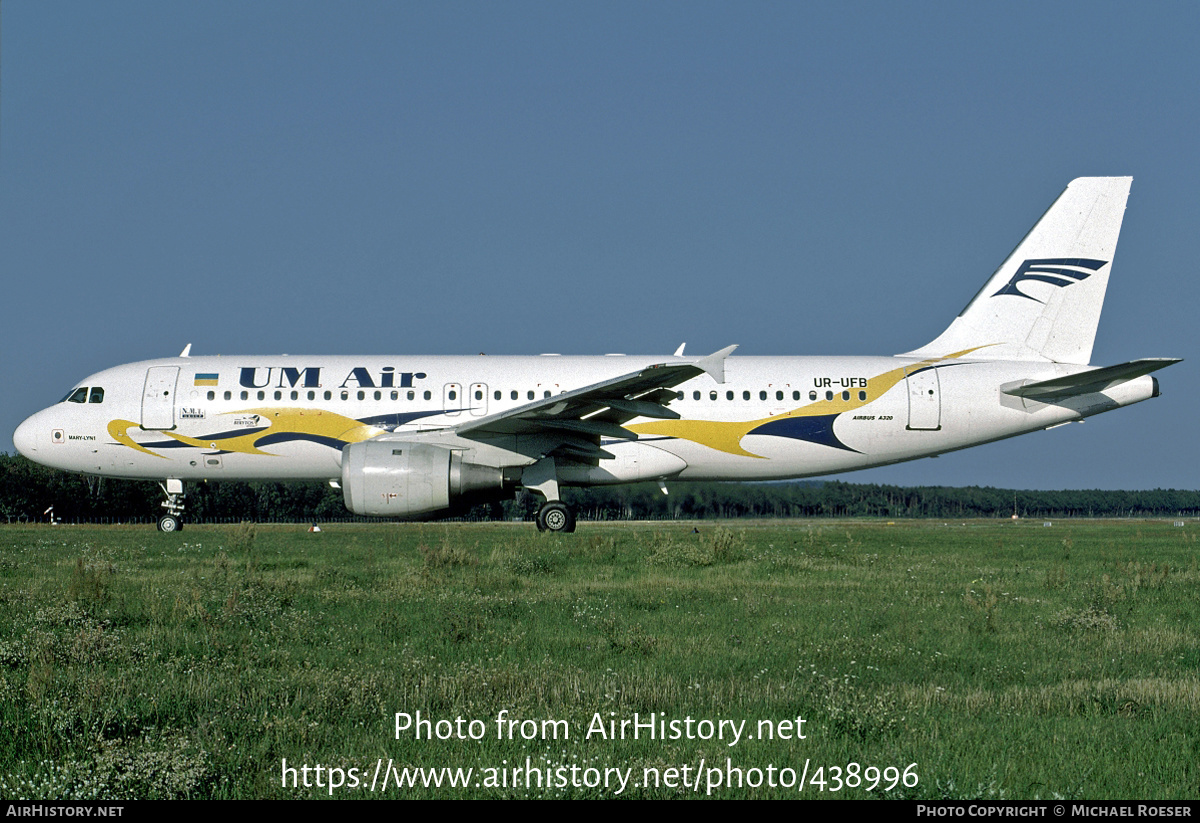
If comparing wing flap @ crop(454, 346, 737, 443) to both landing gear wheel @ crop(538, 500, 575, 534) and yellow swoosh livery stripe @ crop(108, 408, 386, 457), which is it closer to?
landing gear wheel @ crop(538, 500, 575, 534)

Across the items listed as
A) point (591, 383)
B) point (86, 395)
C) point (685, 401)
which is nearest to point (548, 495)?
point (591, 383)

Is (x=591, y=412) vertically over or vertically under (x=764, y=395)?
under

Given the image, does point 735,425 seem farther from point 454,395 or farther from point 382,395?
point 382,395

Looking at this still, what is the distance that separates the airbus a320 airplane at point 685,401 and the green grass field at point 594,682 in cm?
770

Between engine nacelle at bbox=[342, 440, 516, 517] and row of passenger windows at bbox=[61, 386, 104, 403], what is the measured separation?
7.55 m

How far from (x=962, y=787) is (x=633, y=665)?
2865mm

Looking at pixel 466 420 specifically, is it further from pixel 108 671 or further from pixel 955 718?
pixel 955 718

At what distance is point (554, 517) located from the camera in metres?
19.6

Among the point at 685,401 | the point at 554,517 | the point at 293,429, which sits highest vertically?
the point at 685,401

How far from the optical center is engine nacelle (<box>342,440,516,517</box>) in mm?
16828

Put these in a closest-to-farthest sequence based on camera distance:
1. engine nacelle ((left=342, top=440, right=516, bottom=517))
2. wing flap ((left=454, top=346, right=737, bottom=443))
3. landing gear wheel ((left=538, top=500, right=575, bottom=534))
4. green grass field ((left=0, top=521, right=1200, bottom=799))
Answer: green grass field ((left=0, top=521, right=1200, bottom=799)) < engine nacelle ((left=342, top=440, right=516, bottom=517)) < wing flap ((left=454, top=346, right=737, bottom=443)) < landing gear wheel ((left=538, top=500, right=575, bottom=534))

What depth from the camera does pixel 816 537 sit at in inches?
778

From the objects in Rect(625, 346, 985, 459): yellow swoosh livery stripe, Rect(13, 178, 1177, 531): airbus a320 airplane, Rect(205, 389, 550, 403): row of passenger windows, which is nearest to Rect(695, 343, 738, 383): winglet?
Rect(13, 178, 1177, 531): airbus a320 airplane

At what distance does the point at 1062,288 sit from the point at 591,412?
35.1ft
